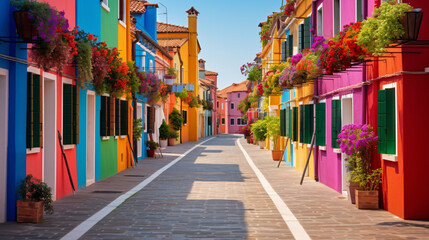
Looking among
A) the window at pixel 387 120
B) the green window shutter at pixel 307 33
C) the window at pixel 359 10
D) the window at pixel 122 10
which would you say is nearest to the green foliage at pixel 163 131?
the window at pixel 122 10

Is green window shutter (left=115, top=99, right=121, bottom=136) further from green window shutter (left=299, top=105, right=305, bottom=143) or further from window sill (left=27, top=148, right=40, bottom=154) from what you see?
window sill (left=27, top=148, right=40, bottom=154)

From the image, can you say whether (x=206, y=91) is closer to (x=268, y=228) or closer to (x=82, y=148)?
(x=82, y=148)

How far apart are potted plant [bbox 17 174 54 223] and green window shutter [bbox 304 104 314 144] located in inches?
373

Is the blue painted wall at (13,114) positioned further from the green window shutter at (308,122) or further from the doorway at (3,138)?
the green window shutter at (308,122)

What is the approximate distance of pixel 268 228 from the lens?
8523 millimetres

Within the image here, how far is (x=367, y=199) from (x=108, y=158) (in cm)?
951

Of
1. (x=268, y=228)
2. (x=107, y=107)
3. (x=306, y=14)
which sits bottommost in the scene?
(x=268, y=228)

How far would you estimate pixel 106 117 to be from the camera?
16812 mm

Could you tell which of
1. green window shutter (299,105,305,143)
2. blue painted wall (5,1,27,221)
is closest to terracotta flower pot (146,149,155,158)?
green window shutter (299,105,305,143)

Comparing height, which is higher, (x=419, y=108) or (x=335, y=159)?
(x=419, y=108)

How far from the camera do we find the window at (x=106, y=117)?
54.6ft

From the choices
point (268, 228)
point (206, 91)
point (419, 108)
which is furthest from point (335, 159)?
point (206, 91)

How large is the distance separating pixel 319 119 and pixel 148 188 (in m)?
5.14

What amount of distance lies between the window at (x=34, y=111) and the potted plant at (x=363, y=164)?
5977 mm
